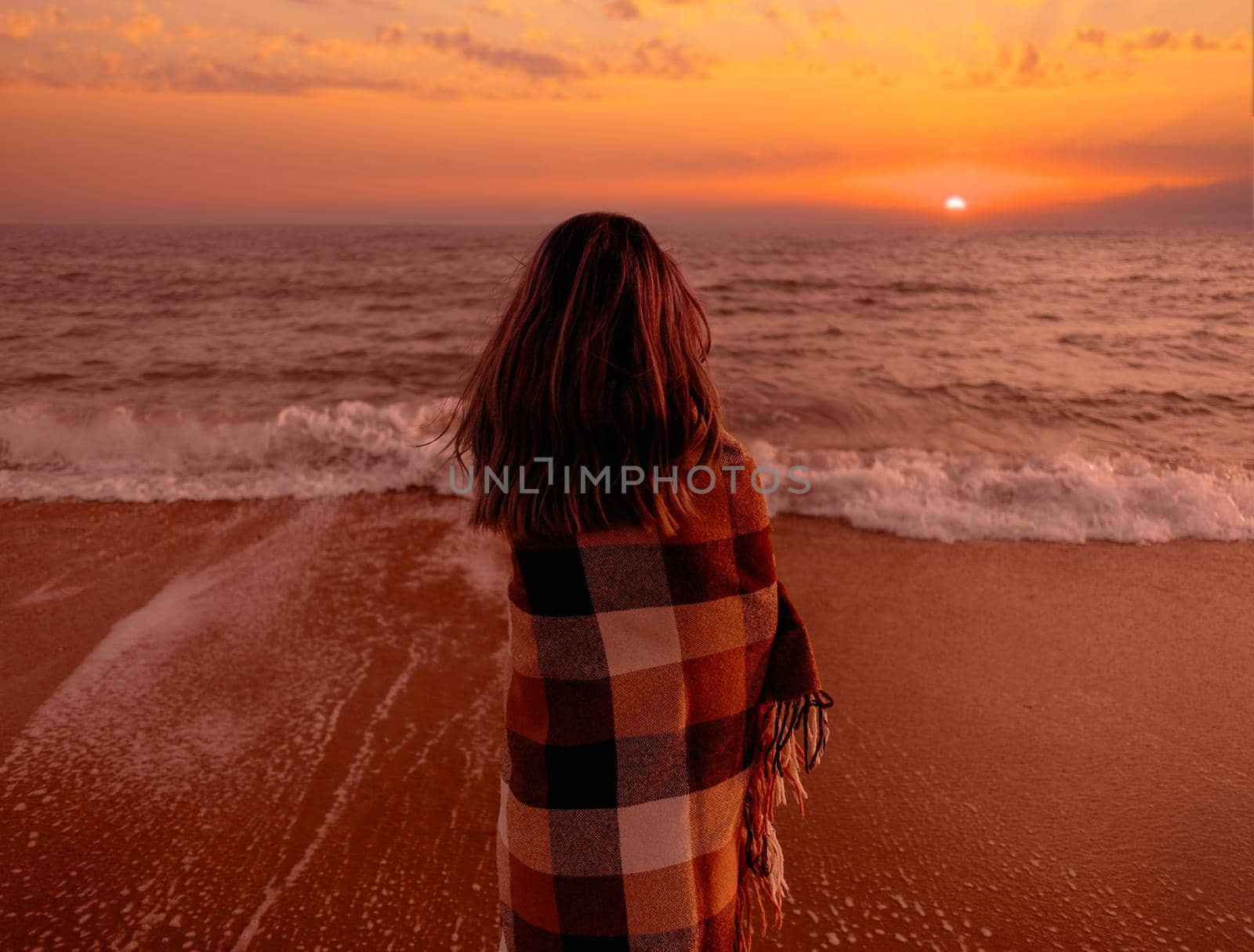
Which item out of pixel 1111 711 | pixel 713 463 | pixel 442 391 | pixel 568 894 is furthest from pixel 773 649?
pixel 442 391

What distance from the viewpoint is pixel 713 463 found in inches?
55.6

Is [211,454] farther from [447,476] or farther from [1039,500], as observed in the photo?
[1039,500]

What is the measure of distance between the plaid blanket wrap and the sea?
644mm

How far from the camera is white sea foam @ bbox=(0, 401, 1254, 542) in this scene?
5.75 meters

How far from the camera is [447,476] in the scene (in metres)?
6.90

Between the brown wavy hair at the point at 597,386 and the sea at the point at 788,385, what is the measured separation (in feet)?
Answer: 0.99

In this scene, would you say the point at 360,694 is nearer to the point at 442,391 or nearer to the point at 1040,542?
the point at 1040,542

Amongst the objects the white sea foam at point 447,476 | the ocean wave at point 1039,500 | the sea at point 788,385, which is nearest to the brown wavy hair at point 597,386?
the sea at point 788,385

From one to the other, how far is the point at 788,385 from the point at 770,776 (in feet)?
31.7

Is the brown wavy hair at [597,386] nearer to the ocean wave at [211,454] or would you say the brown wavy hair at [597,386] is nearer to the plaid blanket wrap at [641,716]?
the plaid blanket wrap at [641,716]

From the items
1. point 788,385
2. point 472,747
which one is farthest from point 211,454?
point 788,385

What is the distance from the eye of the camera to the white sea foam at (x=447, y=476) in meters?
5.75

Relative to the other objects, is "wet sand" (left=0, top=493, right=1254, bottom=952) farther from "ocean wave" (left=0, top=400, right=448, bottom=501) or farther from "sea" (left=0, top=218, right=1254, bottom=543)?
"ocean wave" (left=0, top=400, right=448, bottom=501)

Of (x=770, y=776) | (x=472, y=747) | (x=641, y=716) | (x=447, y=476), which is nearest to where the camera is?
(x=641, y=716)
